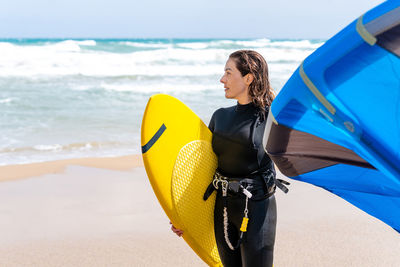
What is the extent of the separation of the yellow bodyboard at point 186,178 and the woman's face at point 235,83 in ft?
1.22

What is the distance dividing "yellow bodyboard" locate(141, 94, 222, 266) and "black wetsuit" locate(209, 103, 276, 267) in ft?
0.62

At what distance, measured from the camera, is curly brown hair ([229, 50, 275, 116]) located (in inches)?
84.3

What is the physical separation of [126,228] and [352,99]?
9.64 ft

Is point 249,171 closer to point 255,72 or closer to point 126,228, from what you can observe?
point 255,72

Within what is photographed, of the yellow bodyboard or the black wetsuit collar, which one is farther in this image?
the yellow bodyboard

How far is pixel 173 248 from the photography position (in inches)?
141

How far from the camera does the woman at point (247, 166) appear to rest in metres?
2.15

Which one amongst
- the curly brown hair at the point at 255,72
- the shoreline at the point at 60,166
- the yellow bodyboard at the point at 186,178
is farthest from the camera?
the shoreline at the point at 60,166

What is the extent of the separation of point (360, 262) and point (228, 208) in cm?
163

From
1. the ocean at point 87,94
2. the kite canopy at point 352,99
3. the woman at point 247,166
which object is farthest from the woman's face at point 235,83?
the ocean at point 87,94

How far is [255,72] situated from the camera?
7.06ft

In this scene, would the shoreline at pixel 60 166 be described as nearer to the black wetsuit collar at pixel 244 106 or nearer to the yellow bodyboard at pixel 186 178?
the yellow bodyboard at pixel 186 178

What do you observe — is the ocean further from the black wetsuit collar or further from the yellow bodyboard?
the black wetsuit collar

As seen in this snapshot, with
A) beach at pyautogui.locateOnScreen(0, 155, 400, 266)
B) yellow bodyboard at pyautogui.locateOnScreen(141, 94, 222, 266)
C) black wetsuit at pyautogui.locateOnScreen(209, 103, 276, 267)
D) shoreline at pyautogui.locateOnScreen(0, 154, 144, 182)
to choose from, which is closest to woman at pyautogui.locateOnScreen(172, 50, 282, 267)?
black wetsuit at pyautogui.locateOnScreen(209, 103, 276, 267)
